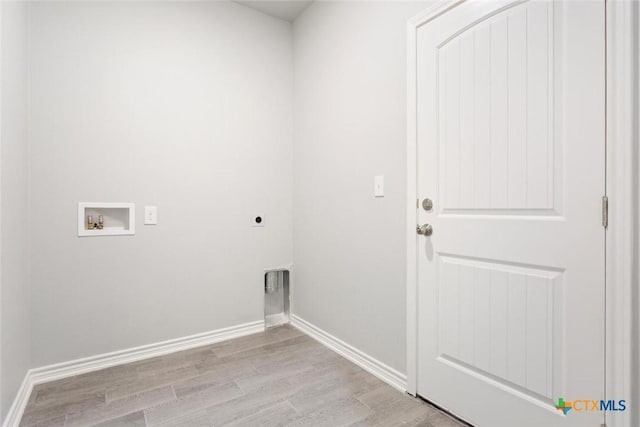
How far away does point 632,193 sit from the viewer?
103 centimetres

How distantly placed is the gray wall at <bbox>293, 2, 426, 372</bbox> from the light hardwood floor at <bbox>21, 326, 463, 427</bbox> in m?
0.26

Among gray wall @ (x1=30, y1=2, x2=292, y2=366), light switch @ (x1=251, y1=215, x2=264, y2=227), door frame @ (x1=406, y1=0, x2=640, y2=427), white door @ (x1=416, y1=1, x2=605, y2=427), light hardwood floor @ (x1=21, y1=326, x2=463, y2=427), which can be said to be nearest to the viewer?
door frame @ (x1=406, y1=0, x2=640, y2=427)

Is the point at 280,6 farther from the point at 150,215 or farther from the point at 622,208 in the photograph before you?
the point at 622,208

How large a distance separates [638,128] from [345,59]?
166 centimetres

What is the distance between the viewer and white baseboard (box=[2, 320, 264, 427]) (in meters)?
1.63

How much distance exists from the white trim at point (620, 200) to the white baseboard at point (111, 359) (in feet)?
7.23

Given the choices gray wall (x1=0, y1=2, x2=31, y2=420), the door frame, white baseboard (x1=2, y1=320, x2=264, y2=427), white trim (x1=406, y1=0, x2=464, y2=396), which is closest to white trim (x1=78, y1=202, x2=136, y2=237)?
gray wall (x1=0, y1=2, x2=31, y2=420)

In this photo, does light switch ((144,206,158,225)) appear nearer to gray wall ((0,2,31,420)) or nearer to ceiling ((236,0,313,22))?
gray wall ((0,2,31,420))

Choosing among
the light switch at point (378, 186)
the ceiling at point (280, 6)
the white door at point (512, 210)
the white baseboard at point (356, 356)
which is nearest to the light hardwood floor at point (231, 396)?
the white baseboard at point (356, 356)

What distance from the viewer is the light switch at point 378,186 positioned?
76.9 inches

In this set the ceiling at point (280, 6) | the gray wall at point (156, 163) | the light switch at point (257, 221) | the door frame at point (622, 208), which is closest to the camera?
the door frame at point (622, 208)

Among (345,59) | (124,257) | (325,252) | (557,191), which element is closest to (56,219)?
(124,257)

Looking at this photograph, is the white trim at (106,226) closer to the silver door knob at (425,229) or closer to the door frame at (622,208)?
the silver door knob at (425,229)

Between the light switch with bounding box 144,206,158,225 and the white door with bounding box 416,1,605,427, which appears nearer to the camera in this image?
the white door with bounding box 416,1,605,427
